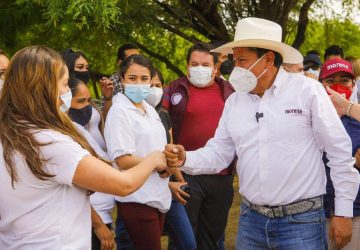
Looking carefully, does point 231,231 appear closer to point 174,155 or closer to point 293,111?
point 174,155

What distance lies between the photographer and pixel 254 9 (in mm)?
11180

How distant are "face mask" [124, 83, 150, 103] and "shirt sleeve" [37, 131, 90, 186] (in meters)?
1.99

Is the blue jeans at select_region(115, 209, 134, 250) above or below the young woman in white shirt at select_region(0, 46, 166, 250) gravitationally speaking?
below

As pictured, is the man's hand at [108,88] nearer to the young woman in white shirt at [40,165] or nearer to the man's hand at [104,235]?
the man's hand at [104,235]

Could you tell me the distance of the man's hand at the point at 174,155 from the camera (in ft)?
12.8

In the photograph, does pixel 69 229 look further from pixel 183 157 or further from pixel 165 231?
pixel 165 231

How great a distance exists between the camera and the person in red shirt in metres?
5.72

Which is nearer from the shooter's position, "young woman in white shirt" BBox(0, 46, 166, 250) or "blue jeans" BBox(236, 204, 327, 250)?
"young woman in white shirt" BBox(0, 46, 166, 250)

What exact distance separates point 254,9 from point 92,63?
13.3 ft

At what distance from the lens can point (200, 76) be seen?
5.96 m

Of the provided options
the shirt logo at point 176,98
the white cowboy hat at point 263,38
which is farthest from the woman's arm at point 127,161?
the shirt logo at point 176,98

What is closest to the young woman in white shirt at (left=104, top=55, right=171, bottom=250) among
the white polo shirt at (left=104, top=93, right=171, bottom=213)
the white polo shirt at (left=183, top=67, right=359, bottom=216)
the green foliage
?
the white polo shirt at (left=104, top=93, right=171, bottom=213)

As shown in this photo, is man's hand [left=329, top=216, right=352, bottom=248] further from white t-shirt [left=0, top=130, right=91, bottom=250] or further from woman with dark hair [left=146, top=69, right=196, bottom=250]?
white t-shirt [left=0, top=130, right=91, bottom=250]

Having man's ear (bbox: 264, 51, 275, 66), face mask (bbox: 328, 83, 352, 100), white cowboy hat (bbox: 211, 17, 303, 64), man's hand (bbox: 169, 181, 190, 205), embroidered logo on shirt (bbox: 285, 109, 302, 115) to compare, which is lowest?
man's hand (bbox: 169, 181, 190, 205)
